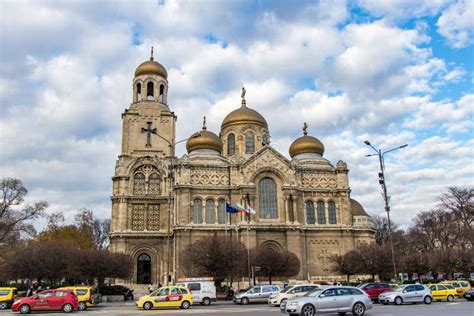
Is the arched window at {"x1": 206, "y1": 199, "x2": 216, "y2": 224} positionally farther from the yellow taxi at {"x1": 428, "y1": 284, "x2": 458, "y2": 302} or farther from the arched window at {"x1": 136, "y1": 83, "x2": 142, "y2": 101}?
the yellow taxi at {"x1": 428, "y1": 284, "x2": 458, "y2": 302}

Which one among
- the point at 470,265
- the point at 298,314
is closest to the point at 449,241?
the point at 470,265

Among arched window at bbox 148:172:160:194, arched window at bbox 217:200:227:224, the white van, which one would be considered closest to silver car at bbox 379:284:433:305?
the white van

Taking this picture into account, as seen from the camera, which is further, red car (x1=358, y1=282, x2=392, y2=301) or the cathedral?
the cathedral

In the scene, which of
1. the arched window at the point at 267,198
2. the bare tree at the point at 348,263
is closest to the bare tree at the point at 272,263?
the bare tree at the point at 348,263

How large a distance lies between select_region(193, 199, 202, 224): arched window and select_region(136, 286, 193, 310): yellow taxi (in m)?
22.2

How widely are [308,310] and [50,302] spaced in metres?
14.4

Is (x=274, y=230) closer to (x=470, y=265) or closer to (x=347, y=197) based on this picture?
(x=347, y=197)

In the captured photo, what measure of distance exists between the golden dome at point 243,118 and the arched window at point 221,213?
1405cm

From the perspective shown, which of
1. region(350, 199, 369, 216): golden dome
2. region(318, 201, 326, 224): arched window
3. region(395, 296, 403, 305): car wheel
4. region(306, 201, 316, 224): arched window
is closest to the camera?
region(395, 296, 403, 305): car wheel

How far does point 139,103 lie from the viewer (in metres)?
56.5

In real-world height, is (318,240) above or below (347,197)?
below

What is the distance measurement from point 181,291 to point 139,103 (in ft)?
117

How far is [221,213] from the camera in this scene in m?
49.2

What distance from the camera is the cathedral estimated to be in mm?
48094
